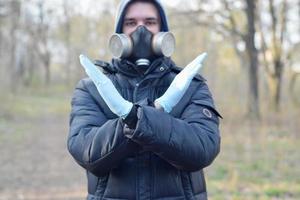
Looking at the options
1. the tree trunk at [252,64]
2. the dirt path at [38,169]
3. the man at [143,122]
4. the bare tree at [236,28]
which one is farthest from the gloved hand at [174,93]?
the tree trunk at [252,64]

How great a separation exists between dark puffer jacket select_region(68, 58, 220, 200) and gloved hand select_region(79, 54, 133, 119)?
6 centimetres

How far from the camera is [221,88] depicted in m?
44.9

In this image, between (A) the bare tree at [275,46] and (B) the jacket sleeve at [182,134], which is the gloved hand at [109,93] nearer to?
(B) the jacket sleeve at [182,134]

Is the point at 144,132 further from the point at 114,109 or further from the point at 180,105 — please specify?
the point at 180,105

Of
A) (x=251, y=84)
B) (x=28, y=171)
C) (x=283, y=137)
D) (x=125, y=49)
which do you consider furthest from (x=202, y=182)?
(x=251, y=84)

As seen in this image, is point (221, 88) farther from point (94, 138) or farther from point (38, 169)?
point (94, 138)

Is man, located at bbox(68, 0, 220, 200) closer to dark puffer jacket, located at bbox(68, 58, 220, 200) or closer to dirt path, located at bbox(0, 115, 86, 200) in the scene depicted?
dark puffer jacket, located at bbox(68, 58, 220, 200)

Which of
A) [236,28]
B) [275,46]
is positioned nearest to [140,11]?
[236,28]

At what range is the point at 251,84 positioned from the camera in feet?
64.2

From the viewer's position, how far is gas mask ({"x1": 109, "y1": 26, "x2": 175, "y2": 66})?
2.39 m

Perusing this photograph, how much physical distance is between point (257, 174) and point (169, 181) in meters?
7.14

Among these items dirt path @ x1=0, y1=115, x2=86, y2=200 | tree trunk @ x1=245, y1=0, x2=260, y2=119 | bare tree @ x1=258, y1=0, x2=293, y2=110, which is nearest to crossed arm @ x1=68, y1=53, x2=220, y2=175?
dirt path @ x1=0, y1=115, x2=86, y2=200

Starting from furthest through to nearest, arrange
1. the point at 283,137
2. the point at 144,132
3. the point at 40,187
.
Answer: the point at 283,137 → the point at 40,187 → the point at 144,132

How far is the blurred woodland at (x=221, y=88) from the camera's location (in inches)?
350
